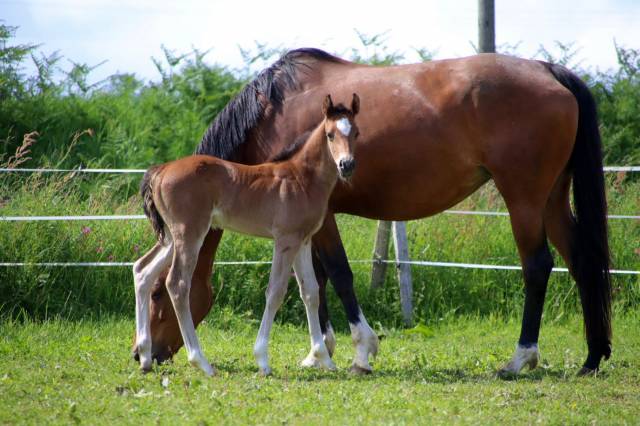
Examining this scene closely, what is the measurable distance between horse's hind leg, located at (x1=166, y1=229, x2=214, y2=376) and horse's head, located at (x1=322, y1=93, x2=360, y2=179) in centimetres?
104

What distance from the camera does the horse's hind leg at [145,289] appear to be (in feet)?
20.5

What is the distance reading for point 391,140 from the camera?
22.4 ft

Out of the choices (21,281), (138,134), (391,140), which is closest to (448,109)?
(391,140)

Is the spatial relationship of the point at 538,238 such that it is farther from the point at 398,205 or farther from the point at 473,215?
the point at 473,215

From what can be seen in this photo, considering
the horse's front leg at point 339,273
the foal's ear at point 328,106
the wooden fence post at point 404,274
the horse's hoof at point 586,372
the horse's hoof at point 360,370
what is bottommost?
the wooden fence post at point 404,274

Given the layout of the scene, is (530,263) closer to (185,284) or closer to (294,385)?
(294,385)

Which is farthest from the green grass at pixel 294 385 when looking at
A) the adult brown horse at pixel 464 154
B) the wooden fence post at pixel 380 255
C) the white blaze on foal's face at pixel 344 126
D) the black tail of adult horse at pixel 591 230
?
the white blaze on foal's face at pixel 344 126

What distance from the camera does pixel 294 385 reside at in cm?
579

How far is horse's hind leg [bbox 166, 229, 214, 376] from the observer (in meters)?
6.09

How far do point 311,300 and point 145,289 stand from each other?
1154mm

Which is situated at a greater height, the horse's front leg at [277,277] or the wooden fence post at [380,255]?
the horse's front leg at [277,277]

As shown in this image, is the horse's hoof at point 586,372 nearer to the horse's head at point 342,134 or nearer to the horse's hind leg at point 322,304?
the horse's hind leg at point 322,304

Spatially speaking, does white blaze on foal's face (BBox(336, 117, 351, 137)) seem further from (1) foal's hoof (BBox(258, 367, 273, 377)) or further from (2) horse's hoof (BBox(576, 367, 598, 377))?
(2) horse's hoof (BBox(576, 367, 598, 377))

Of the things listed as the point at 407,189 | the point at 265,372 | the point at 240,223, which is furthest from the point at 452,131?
the point at 265,372
